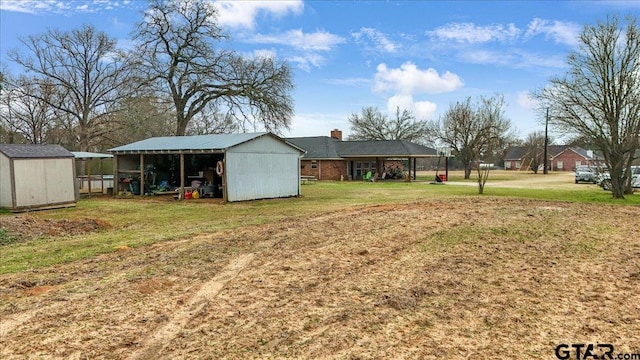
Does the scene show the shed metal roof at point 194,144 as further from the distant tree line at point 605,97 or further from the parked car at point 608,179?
the parked car at point 608,179

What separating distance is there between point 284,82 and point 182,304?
24636mm

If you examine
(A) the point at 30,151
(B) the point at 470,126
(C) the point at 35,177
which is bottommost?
(C) the point at 35,177

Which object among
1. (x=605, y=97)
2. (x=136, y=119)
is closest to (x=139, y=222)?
(x=605, y=97)

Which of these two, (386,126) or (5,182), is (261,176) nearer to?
(5,182)

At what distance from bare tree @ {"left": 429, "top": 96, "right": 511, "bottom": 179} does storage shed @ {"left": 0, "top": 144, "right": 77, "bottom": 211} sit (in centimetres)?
2790

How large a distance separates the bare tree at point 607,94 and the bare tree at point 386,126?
25797mm

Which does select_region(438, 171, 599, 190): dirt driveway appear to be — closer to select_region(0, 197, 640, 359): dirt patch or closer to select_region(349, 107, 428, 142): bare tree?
select_region(349, 107, 428, 142): bare tree

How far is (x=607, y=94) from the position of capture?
60.7 feet

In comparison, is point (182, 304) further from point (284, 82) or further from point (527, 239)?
point (284, 82)

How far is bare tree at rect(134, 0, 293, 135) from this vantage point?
2780 centimetres

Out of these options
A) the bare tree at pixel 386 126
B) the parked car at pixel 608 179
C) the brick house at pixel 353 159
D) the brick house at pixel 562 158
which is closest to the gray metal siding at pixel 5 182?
the brick house at pixel 353 159

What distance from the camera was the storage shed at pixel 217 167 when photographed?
53.4 feet

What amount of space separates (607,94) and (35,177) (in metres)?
22.5

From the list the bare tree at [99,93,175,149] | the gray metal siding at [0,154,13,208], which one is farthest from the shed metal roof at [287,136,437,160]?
the gray metal siding at [0,154,13,208]
